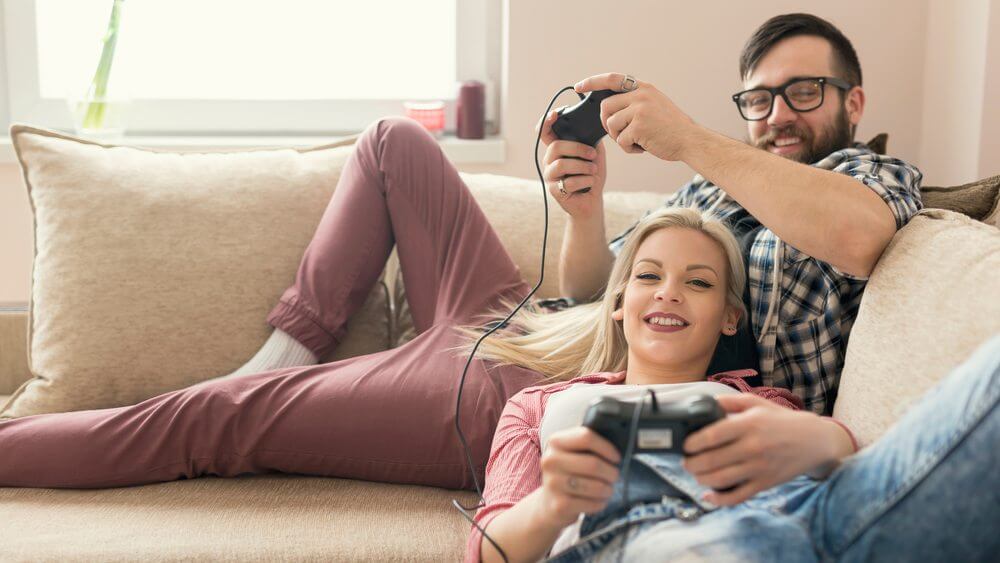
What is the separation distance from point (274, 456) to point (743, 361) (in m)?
0.84

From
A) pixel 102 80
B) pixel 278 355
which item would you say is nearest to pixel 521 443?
pixel 278 355

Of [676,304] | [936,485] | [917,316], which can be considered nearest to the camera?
[936,485]

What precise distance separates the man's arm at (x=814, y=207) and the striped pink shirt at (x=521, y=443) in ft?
0.76

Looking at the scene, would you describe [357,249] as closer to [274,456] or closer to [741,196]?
[274,456]

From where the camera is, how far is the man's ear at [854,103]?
6.33 feet

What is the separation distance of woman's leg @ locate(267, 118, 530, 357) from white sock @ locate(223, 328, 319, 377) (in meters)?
0.01

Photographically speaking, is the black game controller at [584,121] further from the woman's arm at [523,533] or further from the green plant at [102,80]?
the green plant at [102,80]

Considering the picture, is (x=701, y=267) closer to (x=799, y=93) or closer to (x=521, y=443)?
(x=521, y=443)

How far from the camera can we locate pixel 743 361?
1680mm

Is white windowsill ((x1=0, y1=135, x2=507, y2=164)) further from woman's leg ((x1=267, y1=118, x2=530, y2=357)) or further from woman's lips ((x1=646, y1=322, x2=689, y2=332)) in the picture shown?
woman's lips ((x1=646, y1=322, x2=689, y2=332))

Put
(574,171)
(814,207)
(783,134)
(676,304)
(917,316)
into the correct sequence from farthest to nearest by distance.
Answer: (783,134)
(574,171)
(676,304)
(814,207)
(917,316)

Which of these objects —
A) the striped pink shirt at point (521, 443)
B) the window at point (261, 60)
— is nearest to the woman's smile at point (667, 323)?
the striped pink shirt at point (521, 443)

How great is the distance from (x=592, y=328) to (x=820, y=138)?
1.98ft

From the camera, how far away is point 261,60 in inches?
116
